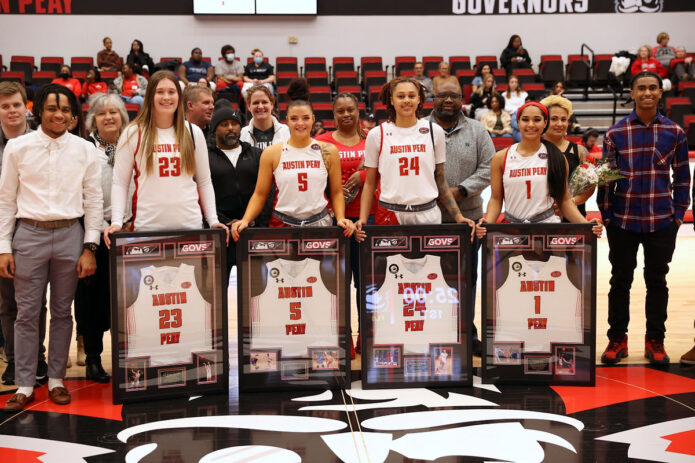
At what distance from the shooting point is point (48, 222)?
353cm

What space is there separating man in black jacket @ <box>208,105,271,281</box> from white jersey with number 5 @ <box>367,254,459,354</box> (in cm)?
83

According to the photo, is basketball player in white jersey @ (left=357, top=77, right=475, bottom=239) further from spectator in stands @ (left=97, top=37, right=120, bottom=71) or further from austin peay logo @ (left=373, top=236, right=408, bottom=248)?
spectator in stands @ (left=97, top=37, right=120, bottom=71)

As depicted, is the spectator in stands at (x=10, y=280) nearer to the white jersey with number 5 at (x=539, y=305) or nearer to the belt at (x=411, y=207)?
the belt at (x=411, y=207)

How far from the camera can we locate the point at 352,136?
4.25m

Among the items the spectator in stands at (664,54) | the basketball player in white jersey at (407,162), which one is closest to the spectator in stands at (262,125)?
the basketball player in white jersey at (407,162)

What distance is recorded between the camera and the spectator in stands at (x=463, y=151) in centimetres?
432

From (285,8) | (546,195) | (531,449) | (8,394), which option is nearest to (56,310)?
(8,394)

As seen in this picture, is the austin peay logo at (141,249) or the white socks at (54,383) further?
the white socks at (54,383)

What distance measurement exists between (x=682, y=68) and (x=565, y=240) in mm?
11921

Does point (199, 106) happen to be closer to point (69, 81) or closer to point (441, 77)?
point (441, 77)

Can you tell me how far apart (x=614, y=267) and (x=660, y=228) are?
1.16 ft

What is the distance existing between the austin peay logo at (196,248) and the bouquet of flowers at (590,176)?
2.02 meters

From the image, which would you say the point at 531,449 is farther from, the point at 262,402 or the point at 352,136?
the point at 352,136

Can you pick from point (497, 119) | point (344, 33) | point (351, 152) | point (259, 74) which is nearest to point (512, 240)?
point (351, 152)
